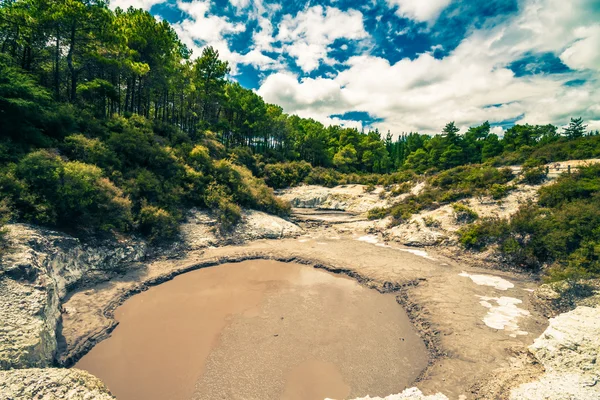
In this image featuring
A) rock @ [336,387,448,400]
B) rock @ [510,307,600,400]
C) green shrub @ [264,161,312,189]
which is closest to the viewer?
rock @ [510,307,600,400]

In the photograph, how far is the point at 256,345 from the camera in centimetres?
1032

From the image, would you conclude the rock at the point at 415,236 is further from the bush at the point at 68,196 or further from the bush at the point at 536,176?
the bush at the point at 68,196

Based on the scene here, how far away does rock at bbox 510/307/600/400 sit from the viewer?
7.19m

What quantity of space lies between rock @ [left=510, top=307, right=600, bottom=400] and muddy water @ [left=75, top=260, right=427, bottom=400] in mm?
3525

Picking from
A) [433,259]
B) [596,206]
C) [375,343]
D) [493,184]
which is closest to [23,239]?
[375,343]

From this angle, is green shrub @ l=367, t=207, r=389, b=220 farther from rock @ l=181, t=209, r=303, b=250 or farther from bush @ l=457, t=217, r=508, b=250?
rock @ l=181, t=209, r=303, b=250

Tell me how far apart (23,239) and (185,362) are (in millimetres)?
9185

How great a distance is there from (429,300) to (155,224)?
62.1ft

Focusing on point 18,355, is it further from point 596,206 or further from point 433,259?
point 596,206

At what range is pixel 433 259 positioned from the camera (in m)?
19.3

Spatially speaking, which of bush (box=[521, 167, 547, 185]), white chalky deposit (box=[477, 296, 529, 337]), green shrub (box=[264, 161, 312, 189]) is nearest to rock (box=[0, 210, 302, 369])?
white chalky deposit (box=[477, 296, 529, 337])

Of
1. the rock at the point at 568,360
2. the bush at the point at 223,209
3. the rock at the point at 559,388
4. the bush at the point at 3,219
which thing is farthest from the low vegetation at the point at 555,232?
the bush at the point at 3,219

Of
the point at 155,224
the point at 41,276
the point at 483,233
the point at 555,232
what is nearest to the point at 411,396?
the point at 41,276

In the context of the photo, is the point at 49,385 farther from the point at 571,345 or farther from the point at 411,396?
the point at 571,345
